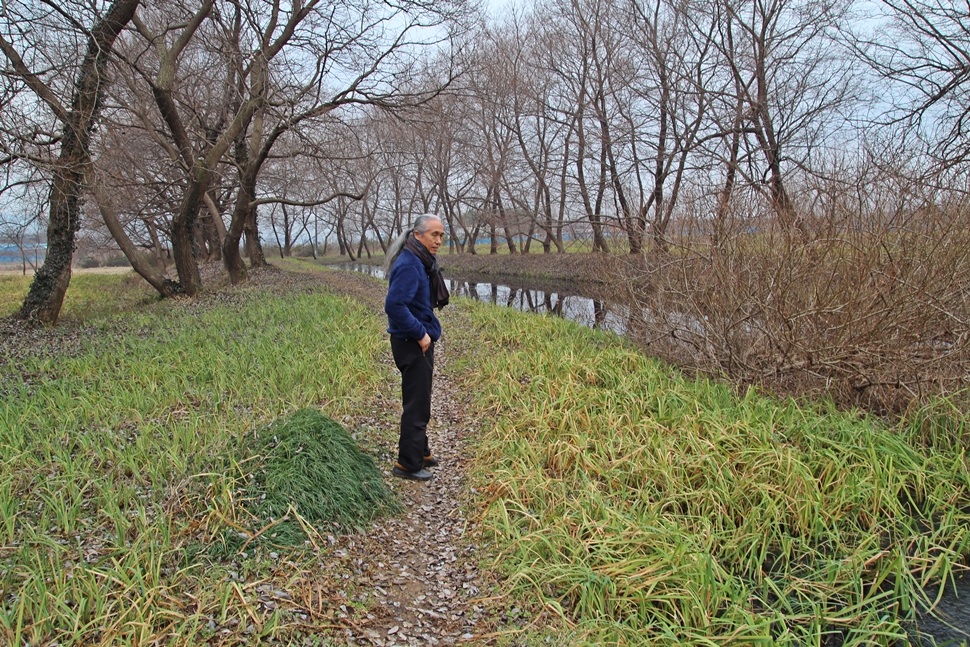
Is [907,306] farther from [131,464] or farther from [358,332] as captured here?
[358,332]

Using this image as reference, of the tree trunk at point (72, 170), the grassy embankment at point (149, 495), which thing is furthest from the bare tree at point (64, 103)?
the grassy embankment at point (149, 495)

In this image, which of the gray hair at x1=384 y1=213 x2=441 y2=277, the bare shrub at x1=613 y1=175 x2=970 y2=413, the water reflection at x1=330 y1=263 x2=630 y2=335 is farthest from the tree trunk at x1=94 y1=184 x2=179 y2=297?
the bare shrub at x1=613 y1=175 x2=970 y2=413

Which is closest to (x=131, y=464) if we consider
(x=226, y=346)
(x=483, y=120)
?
(x=226, y=346)

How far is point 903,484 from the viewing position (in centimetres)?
352

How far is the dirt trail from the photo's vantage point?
278cm

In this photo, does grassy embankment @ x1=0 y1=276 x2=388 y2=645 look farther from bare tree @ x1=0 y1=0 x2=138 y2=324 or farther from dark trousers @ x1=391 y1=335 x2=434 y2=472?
bare tree @ x1=0 y1=0 x2=138 y2=324

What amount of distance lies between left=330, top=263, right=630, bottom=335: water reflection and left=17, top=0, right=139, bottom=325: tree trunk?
8.73 m

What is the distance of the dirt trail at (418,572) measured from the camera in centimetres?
278

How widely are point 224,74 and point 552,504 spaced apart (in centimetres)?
1626

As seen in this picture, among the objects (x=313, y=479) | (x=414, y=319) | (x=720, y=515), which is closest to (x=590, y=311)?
(x=414, y=319)

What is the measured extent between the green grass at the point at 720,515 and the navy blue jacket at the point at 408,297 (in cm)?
130

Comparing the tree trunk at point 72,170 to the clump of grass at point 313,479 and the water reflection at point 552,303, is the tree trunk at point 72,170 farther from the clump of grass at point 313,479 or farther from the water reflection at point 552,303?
the water reflection at point 552,303

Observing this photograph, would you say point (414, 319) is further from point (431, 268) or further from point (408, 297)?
point (431, 268)

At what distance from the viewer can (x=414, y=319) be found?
12.6ft
